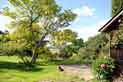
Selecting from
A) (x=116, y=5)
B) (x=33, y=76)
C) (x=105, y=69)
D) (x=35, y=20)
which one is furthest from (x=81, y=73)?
(x=35, y=20)

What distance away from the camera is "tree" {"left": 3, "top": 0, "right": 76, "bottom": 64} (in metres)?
44.5

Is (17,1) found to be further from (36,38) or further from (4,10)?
(36,38)

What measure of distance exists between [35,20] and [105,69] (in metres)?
26.3

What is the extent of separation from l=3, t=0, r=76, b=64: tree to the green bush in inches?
934

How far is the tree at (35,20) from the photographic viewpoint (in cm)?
4450

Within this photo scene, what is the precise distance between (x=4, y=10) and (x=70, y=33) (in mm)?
9556

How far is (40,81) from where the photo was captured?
21.8m

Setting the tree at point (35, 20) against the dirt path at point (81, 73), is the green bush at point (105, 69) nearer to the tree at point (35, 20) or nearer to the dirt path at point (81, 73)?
the dirt path at point (81, 73)

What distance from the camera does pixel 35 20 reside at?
45.8 m

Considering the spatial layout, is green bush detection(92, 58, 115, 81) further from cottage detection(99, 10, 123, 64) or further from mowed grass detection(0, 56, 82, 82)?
mowed grass detection(0, 56, 82, 82)

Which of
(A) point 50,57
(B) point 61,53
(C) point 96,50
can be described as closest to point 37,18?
(A) point 50,57

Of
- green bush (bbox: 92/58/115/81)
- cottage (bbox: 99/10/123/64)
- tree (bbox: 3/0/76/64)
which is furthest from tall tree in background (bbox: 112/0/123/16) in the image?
tree (bbox: 3/0/76/64)

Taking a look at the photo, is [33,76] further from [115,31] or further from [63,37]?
[63,37]

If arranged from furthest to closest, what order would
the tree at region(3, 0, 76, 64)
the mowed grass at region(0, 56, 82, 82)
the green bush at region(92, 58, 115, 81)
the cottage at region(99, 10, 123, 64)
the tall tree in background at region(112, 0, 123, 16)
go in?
the tree at region(3, 0, 76, 64) < the tall tree in background at region(112, 0, 123, 16) < the mowed grass at region(0, 56, 82, 82) < the cottage at region(99, 10, 123, 64) < the green bush at region(92, 58, 115, 81)
